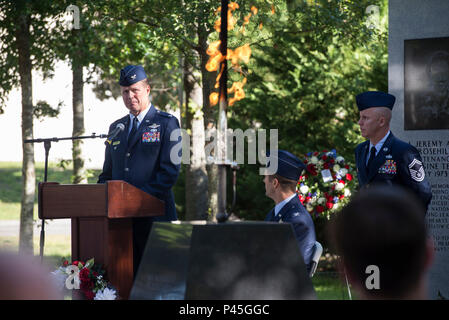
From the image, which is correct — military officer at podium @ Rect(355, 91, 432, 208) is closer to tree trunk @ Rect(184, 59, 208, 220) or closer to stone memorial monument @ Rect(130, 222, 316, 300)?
stone memorial monument @ Rect(130, 222, 316, 300)

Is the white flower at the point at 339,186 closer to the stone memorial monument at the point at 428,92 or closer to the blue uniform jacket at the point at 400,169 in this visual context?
the stone memorial monument at the point at 428,92

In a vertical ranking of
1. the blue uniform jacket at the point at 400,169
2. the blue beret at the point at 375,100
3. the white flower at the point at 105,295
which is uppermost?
the blue beret at the point at 375,100

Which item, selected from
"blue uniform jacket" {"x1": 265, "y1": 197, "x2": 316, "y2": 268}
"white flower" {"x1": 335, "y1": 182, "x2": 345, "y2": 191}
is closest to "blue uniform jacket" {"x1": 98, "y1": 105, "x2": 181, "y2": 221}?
"blue uniform jacket" {"x1": 265, "y1": 197, "x2": 316, "y2": 268}

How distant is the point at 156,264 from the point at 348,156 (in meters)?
8.20

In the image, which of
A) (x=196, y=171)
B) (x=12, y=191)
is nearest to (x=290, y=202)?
(x=196, y=171)

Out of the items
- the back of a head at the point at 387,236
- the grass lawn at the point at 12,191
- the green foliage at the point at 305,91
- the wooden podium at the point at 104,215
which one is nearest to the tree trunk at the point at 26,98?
the green foliage at the point at 305,91

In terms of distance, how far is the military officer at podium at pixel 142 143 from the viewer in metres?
4.66

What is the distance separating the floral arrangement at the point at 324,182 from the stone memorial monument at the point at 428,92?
137cm

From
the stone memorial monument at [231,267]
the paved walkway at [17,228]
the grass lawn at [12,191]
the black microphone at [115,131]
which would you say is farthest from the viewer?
the grass lawn at [12,191]

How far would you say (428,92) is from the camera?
711 centimetres

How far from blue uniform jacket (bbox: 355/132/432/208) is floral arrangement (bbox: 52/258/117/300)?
2049 millimetres

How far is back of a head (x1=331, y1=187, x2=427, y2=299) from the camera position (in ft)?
4.75

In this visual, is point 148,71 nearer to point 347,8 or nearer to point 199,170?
point 199,170
